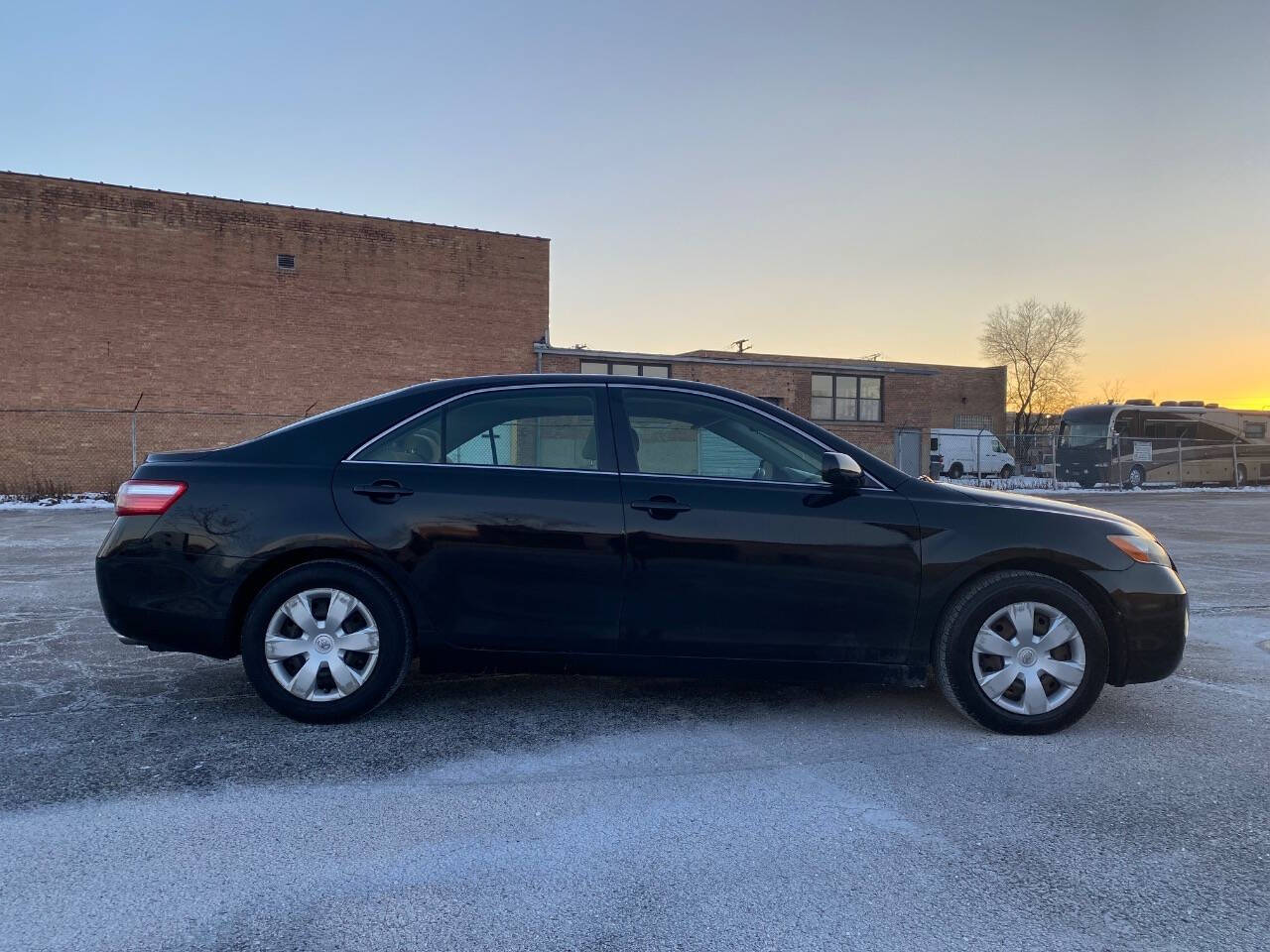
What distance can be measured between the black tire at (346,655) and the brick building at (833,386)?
21.7 metres

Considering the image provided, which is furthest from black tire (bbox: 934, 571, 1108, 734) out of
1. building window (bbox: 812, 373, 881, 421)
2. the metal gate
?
the metal gate

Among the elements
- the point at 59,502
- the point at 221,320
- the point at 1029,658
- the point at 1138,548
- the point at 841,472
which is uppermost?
the point at 221,320

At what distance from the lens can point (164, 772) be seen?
134 inches

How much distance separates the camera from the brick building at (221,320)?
71.3 ft

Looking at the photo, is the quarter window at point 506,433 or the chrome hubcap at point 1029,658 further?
the quarter window at point 506,433

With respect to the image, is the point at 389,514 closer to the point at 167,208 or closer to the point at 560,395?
the point at 560,395

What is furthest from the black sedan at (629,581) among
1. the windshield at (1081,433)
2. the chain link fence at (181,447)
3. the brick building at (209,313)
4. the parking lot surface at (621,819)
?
the windshield at (1081,433)

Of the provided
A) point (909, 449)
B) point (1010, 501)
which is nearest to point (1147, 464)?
point (909, 449)

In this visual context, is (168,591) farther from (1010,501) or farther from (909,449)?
(909,449)

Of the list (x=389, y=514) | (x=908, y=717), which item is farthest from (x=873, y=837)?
(x=389, y=514)

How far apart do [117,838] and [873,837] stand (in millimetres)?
2518

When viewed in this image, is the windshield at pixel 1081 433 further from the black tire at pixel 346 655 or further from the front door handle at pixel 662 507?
the black tire at pixel 346 655

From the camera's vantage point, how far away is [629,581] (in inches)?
154

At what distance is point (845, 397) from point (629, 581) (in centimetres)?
2713
